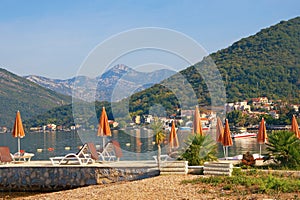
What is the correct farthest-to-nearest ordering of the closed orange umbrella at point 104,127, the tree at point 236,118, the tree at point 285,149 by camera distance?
the tree at point 236,118 < the closed orange umbrella at point 104,127 < the tree at point 285,149

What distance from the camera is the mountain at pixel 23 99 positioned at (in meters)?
111

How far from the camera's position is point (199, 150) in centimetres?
1527

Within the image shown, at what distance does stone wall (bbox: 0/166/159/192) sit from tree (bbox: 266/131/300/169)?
3514 mm

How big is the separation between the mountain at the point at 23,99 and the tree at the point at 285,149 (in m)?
92.3

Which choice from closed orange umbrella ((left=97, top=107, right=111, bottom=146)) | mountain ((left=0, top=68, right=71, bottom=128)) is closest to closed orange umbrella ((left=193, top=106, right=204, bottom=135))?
closed orange umbrella ((left=97, top=107, right=111, bottom=146))

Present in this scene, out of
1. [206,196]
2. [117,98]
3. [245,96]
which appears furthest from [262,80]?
[206,196]

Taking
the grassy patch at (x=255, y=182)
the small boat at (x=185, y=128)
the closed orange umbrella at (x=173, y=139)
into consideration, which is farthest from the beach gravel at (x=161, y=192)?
the small boat at (x=185, y=128)

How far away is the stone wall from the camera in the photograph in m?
15.1

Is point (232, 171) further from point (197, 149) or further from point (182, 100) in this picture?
point (182, 100)

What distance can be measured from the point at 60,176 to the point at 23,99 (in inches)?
4156

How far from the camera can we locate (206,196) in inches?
429

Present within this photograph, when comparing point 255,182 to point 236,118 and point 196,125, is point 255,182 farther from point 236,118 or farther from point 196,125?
point 236,118

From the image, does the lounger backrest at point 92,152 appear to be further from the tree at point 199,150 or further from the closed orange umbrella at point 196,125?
the closed orange umbrella at point 196,125

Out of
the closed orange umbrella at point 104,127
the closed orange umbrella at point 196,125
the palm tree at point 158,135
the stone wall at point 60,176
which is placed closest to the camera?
the palm tree at point 158,135
